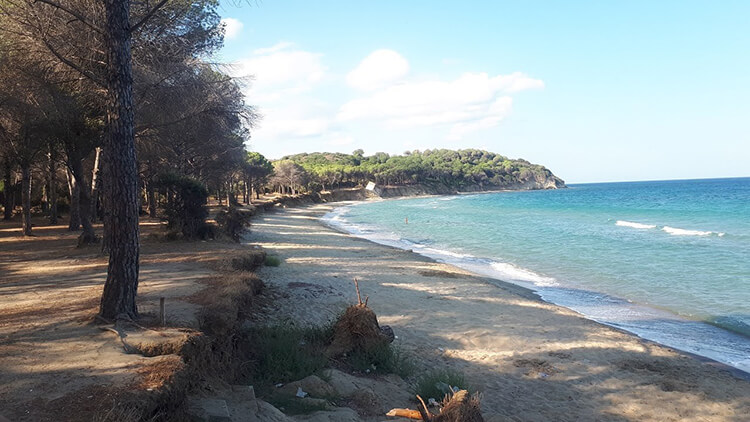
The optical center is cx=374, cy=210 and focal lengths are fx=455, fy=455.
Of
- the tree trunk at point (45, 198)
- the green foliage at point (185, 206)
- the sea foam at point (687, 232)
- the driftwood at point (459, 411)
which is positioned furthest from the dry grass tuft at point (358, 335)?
the tree trunk at point (45, 198)

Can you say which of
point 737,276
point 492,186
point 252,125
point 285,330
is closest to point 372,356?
point 285,330

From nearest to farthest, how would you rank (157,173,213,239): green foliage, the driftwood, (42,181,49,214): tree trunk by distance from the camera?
the driftwood < (157,173,213,239): green foliage < (42,181,49,214): tree trunk

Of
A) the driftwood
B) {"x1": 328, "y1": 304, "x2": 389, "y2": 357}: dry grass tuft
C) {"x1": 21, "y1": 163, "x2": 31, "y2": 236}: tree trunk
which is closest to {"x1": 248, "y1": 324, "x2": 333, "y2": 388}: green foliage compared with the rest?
{"x1": 328, "y1": 304, "x2": 389, "y2": 357}: dry grass tuft

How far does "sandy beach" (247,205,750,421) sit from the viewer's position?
21.2ft

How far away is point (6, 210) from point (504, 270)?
1097 inches

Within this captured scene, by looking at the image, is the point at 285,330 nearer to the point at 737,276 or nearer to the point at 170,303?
the point at 170,303

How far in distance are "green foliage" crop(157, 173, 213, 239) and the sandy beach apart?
5431 mm

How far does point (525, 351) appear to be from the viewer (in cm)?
844

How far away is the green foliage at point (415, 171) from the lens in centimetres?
10631

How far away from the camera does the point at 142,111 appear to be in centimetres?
1519

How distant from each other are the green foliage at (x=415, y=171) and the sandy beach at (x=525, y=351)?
81.5m

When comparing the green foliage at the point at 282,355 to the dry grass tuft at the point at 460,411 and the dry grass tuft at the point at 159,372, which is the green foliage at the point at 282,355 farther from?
the dry grass tuft at the point at 460,411

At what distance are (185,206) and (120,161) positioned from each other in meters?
12.8

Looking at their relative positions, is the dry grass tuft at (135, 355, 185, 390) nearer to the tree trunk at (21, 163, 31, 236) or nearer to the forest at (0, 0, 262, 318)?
the forest at (0, 0, 262, 318)
